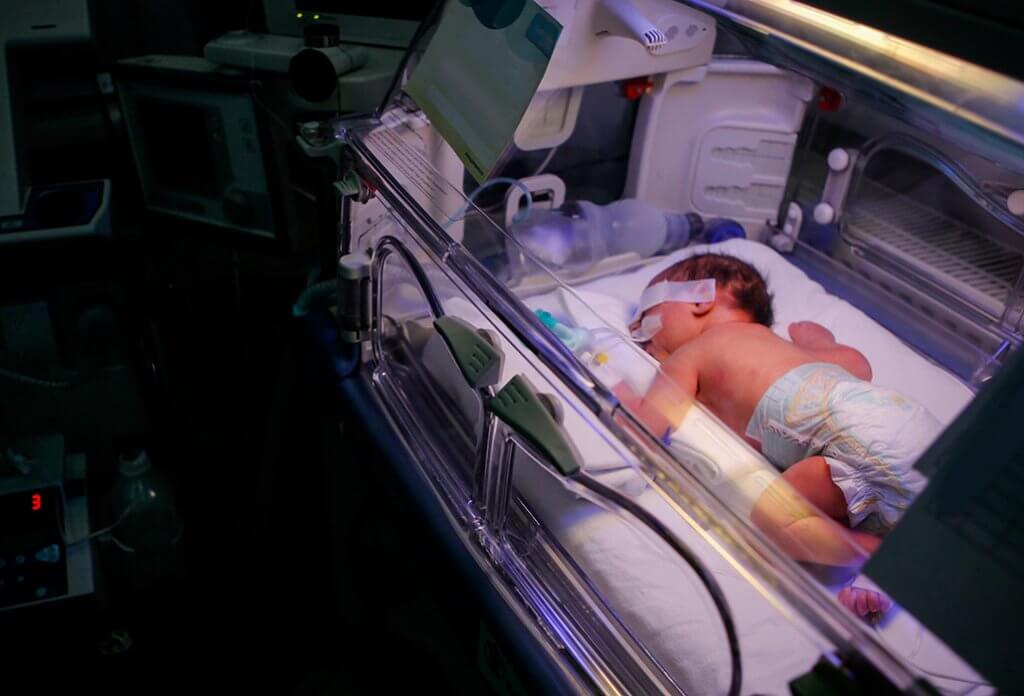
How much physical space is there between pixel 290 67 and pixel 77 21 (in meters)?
0.35

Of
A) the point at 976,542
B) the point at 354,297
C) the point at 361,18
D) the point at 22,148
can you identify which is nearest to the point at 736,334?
the point at 354,297

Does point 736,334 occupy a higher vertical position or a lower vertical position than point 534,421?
lower

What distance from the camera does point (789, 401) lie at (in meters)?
1.23

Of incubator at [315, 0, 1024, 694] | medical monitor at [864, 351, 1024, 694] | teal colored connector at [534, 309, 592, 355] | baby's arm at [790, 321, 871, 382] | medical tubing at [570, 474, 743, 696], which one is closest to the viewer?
medical monitor at [864, 351, 1024, 694]

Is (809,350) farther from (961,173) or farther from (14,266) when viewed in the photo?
(14,266)

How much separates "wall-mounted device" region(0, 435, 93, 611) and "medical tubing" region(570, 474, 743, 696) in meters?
1.10

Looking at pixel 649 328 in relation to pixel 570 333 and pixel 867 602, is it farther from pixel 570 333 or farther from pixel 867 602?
pixel 867 602

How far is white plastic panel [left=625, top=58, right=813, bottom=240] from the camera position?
1.67 meters

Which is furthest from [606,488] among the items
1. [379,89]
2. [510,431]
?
[379,89]

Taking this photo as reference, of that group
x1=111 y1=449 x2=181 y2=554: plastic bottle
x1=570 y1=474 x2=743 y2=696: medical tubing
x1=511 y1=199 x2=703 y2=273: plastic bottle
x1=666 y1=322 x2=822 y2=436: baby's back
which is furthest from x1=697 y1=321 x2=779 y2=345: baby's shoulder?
x1=111 y1=449 x2=181 y2=554: plastic bottle

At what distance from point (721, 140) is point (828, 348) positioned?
0.56m

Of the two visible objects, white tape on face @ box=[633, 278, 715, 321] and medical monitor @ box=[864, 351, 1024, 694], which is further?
white tape on face @ box=[633, 278, 715, 321]

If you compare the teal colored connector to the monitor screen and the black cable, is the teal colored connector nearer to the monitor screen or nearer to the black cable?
the black cable

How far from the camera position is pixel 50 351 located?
56.6 inches
